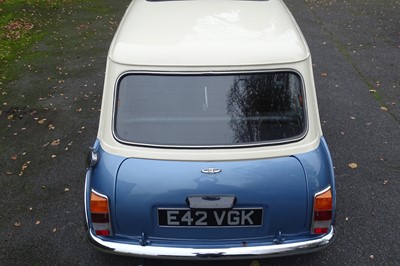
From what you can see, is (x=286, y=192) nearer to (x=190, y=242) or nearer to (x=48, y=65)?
(x=190, y=242)

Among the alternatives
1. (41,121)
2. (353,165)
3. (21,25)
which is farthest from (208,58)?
(21,25)

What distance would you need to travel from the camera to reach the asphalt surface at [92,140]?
4105 millimetres

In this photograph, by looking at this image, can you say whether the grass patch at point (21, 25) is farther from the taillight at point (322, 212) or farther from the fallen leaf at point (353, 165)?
the taillight at point (322, 212)

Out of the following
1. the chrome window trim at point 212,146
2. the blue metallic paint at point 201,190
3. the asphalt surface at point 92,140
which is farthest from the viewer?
the asphalt surface at point 92,140

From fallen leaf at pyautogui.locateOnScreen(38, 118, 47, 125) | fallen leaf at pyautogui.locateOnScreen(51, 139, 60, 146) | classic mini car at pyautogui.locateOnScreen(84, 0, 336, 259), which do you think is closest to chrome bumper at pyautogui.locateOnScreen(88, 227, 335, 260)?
classic mini car at pyautogui.locateOnScreen(84, 0, 336, 259)

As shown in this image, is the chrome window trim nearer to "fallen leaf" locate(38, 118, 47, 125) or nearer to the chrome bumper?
the chrome bumper

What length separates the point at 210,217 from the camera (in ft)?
10.1

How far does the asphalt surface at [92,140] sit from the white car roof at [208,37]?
194cm

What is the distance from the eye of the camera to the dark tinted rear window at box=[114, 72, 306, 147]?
3.15 meters

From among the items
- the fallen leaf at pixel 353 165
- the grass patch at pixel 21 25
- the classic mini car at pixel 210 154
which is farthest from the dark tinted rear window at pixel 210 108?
the grass patch at pixel 21 25

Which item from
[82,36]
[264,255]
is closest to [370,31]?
[82,36]

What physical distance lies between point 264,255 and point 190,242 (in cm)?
58

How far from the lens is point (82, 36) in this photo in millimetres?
10281

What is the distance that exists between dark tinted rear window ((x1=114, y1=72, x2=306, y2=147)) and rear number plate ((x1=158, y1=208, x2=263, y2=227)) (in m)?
0.54
